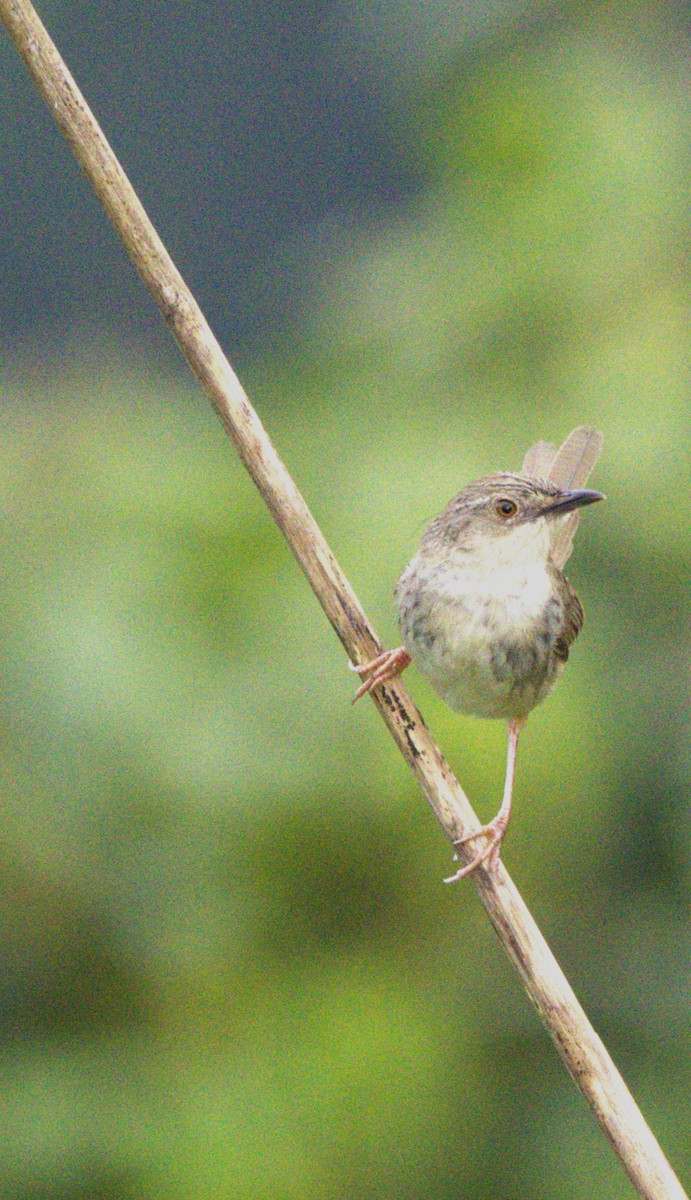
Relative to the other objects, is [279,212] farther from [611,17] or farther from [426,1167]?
[426,1167]

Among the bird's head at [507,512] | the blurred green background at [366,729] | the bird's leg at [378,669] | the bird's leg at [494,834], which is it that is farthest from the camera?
the blurred green background at [366,729]

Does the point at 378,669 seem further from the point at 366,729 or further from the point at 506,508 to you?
the point at 366,729

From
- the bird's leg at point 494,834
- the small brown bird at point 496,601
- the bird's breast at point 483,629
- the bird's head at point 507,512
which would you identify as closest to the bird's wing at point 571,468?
the small brown bird at point 496,601

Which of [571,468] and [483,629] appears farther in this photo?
[571,468]

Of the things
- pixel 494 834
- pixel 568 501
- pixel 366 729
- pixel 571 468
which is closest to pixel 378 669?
pixel 494 834

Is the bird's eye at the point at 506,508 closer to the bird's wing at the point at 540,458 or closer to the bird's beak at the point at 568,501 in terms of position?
the bird's beak at the point at 568,501

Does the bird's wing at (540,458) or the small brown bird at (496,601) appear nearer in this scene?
the small brown bird at (496,601)

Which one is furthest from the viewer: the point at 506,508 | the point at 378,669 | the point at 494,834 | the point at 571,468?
the point at 571,468
